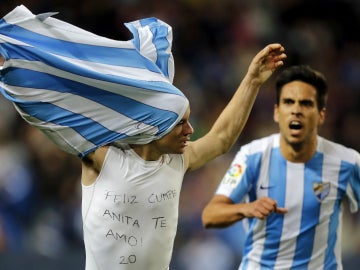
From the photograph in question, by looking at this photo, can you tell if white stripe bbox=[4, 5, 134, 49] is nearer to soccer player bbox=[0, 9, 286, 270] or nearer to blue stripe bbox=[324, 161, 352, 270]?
soccer player bbox=[0, 9, 286, 270]

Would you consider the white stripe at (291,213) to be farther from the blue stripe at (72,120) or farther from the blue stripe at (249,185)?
the blue stripe at (72,120)

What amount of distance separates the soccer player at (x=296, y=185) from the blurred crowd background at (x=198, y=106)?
162 centimetres

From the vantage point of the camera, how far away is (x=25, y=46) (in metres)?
4.33

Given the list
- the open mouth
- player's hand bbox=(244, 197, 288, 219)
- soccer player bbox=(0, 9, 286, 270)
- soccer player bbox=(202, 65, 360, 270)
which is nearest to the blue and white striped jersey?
soccer player bbox=(202, 65, 360, 270)

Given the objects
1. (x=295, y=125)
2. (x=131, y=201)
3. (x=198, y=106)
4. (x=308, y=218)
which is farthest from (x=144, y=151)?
(x=198, y=106)

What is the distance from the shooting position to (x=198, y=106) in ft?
32.1

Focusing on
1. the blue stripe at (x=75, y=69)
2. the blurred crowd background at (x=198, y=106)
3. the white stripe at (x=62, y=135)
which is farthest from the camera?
the blurred crowd background at (x=198, y=106)

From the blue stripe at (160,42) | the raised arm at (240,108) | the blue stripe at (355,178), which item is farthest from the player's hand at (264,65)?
the blue stripe at (355,178)

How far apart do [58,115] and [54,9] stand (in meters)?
6.36

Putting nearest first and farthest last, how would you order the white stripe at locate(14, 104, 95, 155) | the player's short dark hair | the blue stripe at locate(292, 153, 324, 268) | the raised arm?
the white stripe at locate(14, 104, 95, 155)
the raised arm
the blue stripe at locate(292, 153, 324, 268)
the player's short dark hair

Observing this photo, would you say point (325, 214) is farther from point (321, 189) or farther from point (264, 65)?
point (264, 65)

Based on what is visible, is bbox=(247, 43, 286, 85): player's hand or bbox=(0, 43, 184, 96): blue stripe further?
bbox=(247, 43, 286, 85): player's hand

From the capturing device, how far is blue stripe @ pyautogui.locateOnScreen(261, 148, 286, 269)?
5852 millimetres

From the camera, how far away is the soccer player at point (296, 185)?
5836mm
